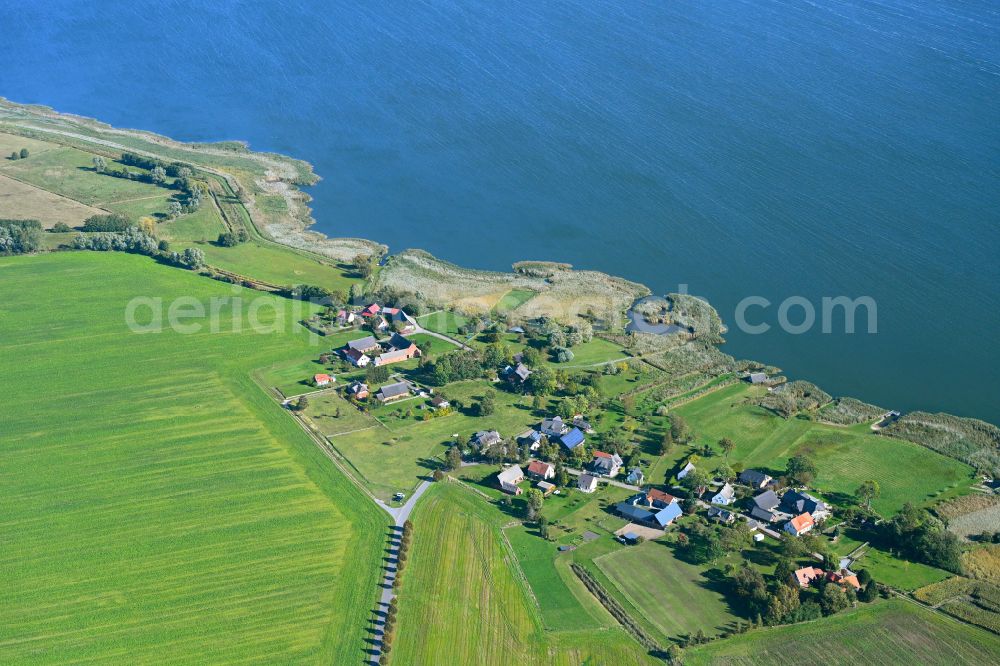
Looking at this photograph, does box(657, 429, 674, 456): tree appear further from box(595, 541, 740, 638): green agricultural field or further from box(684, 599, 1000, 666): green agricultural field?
box(684, 599, 1000, 666): green agricultural field

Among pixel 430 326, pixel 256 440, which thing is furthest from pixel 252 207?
pixel 256 440

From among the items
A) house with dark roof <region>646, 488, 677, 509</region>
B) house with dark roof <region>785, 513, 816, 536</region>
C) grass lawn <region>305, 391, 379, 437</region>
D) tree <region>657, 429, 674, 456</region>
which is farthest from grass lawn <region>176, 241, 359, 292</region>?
house with dark roof <region>785, 513, 816, 536</region>

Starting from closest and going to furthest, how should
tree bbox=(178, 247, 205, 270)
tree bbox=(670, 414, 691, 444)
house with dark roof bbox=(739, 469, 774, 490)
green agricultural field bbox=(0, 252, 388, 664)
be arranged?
green agricultural field bbox=(0, 252, 388, 664) → house with dark roof bbox=(739, 469, 774, 490) → tree bbox=(670, 414, 691, 444) → tree bbox=(178, 247, 205, 270)

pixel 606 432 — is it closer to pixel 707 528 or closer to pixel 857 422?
pixel 707 528

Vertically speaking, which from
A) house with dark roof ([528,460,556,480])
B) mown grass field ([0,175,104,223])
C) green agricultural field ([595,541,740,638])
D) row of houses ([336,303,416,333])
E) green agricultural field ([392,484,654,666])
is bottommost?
green agricultural field ([392,484,654,666])

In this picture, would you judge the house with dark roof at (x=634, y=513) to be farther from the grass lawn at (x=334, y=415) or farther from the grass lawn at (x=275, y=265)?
the grass lawn at (x=275, y=265)

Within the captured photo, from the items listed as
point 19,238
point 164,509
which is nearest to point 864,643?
point 164,509

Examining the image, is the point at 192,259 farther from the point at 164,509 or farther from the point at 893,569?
the point at 893,569
